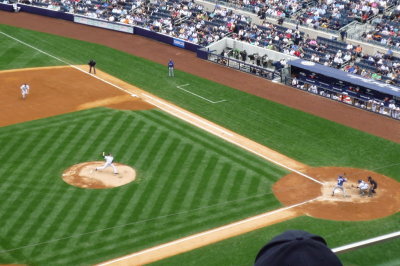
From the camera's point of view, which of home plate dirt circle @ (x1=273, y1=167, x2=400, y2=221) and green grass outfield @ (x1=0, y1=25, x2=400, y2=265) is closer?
green grass outfield @ (x1=0, y1=25, x2=400, y2=265)

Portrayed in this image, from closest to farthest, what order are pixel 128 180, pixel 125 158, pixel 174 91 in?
pixel 128 180
pixel 125 158
pixel 174 91

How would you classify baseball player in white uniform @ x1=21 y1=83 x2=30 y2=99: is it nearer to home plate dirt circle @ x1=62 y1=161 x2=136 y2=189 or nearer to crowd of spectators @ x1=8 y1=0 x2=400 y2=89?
home plate dirt circle @ x1=62 y1=161 x2=136 y2=189

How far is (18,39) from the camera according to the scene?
190ft

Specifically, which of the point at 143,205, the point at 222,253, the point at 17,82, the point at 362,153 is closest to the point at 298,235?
the point at 222,253

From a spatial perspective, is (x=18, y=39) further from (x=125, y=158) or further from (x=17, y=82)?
(x=125, y=158)

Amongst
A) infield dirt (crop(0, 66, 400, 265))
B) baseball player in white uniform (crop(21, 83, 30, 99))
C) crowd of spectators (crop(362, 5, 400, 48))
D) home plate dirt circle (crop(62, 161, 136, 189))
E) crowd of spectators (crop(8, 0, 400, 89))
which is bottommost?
home plate dirt circle (crop(62, 161, 136, 189))

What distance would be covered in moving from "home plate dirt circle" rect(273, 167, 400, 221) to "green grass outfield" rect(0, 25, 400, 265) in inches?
27.5

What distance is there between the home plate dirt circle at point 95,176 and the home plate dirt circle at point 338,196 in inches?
323

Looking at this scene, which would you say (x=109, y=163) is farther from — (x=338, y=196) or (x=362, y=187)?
(x=362, y=187)

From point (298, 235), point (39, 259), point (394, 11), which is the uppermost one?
point (298, 235)

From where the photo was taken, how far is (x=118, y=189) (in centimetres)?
3042

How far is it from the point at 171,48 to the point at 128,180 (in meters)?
27.8

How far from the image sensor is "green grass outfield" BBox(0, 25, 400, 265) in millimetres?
25672

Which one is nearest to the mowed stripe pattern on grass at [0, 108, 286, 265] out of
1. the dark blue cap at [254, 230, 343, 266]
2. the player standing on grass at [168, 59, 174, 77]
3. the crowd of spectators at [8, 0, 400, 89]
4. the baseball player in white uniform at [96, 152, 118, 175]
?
the baseball player in white uniform at [96, 152, 118, 175]
